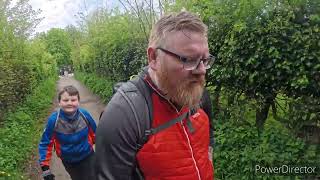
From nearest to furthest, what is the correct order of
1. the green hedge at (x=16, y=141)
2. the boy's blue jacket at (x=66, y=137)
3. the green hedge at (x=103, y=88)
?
1. the boy's blue jacket at (x=66, y=137)
2. the green hedge at (x=16, y=141)
3. the green hedge at (x=103, y=88)

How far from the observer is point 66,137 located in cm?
419

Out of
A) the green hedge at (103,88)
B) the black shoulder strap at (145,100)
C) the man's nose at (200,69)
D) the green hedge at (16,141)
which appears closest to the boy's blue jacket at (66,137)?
the green hedge at (16,141)

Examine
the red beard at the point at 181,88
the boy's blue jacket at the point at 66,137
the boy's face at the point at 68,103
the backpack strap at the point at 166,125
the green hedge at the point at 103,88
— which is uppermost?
the red beard at the point at 181,88

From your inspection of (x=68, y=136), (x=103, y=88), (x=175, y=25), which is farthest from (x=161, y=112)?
(x=103, y=88)

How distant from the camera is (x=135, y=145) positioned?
1.74 metres

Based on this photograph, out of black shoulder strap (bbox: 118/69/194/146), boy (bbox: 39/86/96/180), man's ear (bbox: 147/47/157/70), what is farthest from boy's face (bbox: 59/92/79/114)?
man's ear (bbox: 147/47/157/70)

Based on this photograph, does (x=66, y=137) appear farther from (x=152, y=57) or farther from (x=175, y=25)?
(x=175, y=25)

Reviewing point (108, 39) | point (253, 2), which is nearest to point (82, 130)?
point (253, 2)

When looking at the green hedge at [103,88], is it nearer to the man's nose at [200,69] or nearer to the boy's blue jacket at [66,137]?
the boy's blue jacket at [66,137]

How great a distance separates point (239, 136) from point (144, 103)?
4173 mm

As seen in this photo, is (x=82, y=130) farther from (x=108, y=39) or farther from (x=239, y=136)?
(x=108, y=39)

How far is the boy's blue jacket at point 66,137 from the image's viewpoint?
418cm

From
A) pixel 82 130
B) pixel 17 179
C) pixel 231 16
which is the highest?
pixel 231 16

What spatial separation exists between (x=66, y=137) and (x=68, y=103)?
0.38 meters
